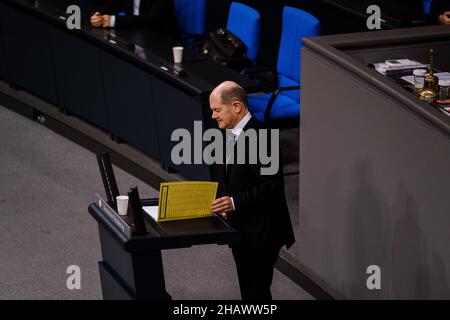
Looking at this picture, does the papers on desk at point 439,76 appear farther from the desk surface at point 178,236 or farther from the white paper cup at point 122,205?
the white paper cup at point 122,205

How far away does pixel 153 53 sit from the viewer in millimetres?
8055

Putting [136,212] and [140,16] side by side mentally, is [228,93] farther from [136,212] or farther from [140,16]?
[140,16]

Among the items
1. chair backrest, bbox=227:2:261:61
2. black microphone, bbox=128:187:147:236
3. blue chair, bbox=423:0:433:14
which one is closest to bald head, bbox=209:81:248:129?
black microphone, bbox=128:187:147:236

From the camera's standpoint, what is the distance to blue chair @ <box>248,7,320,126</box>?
7742mm

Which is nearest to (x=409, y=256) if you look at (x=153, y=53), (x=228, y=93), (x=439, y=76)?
(x=439, y=76)

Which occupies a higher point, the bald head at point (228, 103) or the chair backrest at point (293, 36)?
the bald head at point (228, 103)

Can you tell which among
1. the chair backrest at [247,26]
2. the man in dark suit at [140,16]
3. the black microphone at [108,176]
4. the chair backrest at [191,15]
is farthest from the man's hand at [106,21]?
the black microphone at [108,176]

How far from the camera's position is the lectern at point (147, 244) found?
4.73m

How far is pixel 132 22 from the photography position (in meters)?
8.87

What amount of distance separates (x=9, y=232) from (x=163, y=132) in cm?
134

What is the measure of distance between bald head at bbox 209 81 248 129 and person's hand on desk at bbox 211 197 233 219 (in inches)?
15.6

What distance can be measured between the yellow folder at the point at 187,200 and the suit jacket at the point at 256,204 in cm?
28
